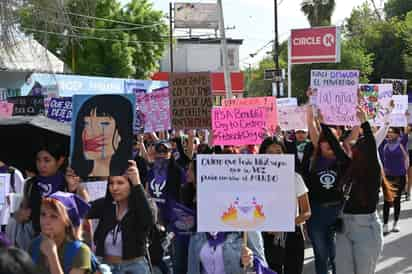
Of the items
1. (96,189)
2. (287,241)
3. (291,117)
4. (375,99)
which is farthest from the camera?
(291,117)

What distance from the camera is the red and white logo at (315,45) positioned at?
25.5 metres

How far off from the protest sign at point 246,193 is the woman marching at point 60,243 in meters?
1.05

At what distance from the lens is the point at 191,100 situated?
324 inches

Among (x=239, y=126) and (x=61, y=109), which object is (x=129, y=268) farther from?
(x=61, y=109)

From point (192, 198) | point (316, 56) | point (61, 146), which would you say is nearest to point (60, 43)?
point (61, 146)

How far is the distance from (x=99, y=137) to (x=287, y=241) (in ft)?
7.15

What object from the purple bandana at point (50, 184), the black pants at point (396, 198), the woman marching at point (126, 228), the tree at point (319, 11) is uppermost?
the tree at point (319, 11)

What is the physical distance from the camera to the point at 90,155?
5.25m

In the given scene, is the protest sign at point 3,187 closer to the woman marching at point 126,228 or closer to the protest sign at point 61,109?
the woman marching at point 126,228

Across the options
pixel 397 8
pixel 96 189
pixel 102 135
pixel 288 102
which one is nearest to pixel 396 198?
pixel 288 102

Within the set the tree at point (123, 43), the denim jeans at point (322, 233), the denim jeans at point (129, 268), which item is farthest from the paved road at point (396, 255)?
the tree at point (123, 43)

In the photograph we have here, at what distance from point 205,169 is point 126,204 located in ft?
1.94

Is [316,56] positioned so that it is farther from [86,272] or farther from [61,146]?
[86,272]

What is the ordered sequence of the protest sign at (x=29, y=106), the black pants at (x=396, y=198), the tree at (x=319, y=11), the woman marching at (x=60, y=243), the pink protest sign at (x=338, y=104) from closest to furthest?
the woman marching at (x=60, y=243)
the pink protest sign at (x=338, y=104)
the black pants at (x=396, y=198)
the protest sign at (x=29, y=106)
the tree at (x=319, y=11)
